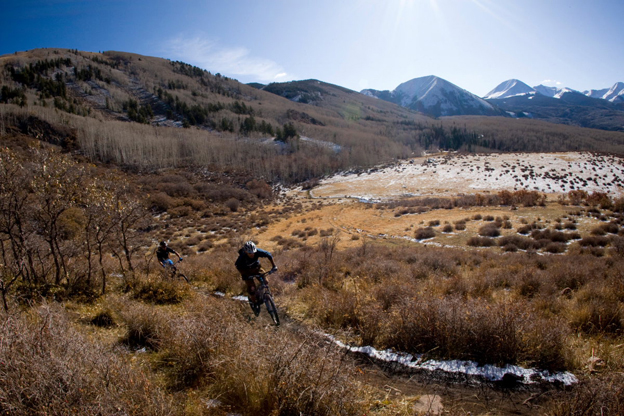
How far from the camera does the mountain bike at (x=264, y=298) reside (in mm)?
6412

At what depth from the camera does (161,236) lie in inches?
1119

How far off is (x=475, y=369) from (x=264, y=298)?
4.30 meters

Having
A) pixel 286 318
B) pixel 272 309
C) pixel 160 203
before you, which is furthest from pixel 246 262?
pixel 160 203

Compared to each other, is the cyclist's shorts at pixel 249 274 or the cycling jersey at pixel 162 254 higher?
the cyclist's shorts at pixel 249 274

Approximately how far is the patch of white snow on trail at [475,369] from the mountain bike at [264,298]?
7.99 feet

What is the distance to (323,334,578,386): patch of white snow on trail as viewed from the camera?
152 inches

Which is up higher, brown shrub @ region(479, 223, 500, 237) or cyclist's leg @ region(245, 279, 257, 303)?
cyclist's leg @ region(245, 279, 257, 303)

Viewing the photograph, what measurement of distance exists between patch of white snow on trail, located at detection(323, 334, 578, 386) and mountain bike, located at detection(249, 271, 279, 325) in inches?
95.9

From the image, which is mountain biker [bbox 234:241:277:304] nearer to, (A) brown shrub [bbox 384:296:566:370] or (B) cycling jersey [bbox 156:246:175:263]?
(A) brown shrub [bbox 384:296:566:370]

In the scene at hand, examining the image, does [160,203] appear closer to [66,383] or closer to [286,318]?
[286,318]

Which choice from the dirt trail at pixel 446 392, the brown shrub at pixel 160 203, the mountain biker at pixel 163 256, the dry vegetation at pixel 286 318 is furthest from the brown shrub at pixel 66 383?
the brown shrub at pixel 160 203

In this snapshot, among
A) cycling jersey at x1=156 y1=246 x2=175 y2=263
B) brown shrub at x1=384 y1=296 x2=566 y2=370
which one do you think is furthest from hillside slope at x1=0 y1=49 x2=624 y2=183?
brown shrub at x1=384 y1=296 x2=566 y2=370

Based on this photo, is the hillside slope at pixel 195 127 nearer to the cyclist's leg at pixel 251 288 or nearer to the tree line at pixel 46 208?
the tree line at pixel 46 208

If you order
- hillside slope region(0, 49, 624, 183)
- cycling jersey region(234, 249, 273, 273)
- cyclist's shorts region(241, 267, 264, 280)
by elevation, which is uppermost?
hillside slope region(0, 49, 624, 183)
